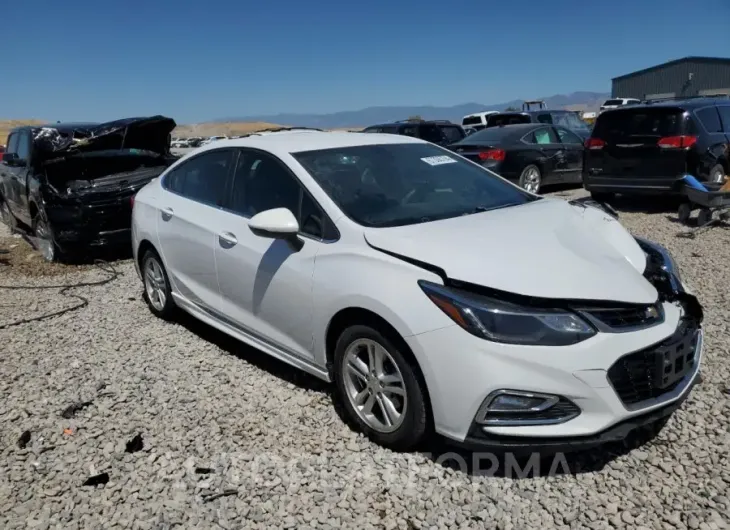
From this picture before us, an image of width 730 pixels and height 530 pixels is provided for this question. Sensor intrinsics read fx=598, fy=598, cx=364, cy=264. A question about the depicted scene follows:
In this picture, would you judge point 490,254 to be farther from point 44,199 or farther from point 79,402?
point 44,199

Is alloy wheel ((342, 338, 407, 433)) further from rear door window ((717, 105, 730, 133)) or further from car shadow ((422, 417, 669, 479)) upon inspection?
rear door window ((717, 105, 730, 133))

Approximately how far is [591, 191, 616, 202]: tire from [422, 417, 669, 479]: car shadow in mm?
7860

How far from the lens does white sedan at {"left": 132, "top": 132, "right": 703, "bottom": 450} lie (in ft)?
8.52

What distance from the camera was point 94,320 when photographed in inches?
219

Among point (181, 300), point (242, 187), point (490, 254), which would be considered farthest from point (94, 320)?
point (490, 254)

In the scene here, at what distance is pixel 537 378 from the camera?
101 inches

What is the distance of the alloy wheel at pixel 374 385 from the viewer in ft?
9.73

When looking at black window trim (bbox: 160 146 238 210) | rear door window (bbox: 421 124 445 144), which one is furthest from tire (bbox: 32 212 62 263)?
rear door window (bbox: 421 124 445 144)

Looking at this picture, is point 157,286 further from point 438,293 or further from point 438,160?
point 438,293

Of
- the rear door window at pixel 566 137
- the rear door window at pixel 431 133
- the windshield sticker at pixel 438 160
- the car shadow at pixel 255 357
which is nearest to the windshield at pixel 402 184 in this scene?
the windshield sticker at pixel 438 160

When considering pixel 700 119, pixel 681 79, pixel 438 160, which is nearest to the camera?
pixel 438 160

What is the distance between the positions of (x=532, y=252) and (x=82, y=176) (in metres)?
7.03

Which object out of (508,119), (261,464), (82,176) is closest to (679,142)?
(261,464)

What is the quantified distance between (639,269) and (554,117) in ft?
56.2
